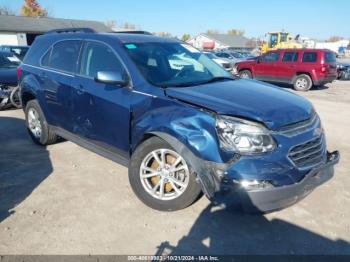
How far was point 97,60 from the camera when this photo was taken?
4.32 meters

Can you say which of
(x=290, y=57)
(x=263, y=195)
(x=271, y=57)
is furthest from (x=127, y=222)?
(x=271, y=57)

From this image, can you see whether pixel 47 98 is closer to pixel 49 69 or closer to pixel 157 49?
pixel 49 69

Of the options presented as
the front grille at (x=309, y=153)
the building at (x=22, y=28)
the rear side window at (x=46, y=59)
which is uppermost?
the building at (x=22, y=28)

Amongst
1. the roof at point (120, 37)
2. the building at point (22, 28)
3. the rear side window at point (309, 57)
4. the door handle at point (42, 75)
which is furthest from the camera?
the building at point (22, 28)

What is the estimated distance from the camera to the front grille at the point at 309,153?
3160mm

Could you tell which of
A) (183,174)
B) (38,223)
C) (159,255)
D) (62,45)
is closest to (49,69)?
(62,45)

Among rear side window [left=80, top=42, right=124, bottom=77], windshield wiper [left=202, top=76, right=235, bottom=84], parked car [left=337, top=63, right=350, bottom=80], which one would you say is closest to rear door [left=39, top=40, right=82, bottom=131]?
rear side window [left=80, top=42, right=124, bottom=77]

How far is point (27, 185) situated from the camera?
4.26 meters

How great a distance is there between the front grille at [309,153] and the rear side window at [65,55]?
3164mm

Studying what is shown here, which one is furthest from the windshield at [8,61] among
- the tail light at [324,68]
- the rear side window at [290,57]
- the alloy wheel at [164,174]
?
the tail light at [324,68]

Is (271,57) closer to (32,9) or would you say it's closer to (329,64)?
(329,64)

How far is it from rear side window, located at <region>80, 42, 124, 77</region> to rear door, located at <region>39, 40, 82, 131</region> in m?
0.22

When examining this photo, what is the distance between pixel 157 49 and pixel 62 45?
1621 mm

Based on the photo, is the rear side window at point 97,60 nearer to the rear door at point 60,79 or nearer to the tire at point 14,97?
the rear door at point 60,79
